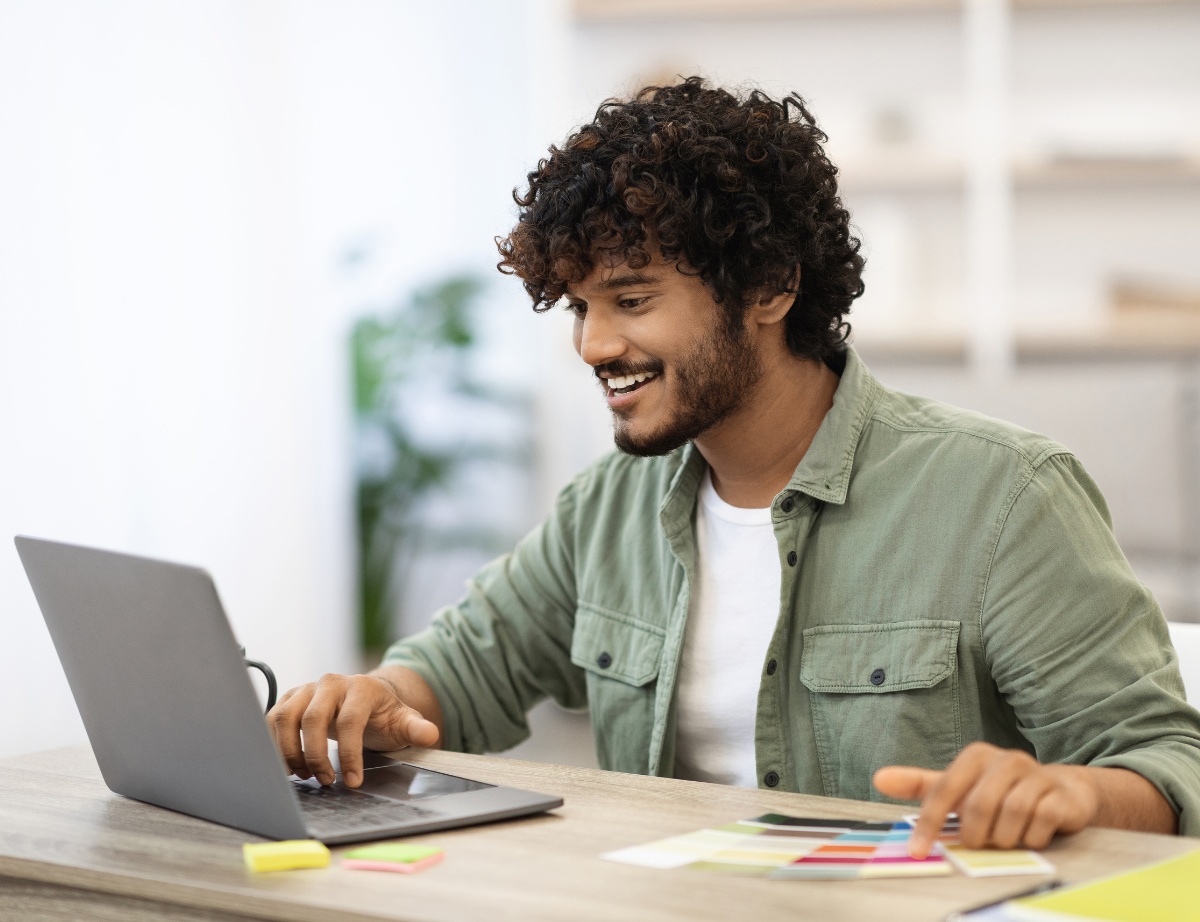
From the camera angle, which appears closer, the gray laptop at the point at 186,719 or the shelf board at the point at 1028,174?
the gray laptop at the point at 186,719

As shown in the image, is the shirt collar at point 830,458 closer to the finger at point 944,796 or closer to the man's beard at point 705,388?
the man's beard at point 705,388

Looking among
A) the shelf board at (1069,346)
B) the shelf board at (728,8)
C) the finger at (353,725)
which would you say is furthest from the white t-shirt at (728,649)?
the shelf board at (728,8)

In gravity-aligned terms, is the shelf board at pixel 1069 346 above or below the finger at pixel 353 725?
above

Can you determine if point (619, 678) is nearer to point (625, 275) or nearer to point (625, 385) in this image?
point (625, 385)

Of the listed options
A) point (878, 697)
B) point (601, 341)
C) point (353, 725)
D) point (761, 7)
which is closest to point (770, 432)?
point (601, 341)

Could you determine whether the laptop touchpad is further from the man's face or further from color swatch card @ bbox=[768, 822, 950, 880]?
the man's face

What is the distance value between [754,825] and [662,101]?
879mm

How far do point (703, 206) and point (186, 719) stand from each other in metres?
0.77

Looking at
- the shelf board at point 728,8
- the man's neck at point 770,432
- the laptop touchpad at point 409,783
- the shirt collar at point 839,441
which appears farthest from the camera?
the shelf board at point 728,8

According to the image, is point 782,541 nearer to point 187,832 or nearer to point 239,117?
point 187,832

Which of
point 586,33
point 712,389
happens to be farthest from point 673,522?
point 586,33

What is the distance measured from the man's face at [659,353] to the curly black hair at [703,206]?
20 mm

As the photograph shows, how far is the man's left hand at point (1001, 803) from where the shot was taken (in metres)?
0.92

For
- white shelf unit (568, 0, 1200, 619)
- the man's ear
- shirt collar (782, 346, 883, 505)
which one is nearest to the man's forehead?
the man's ear
